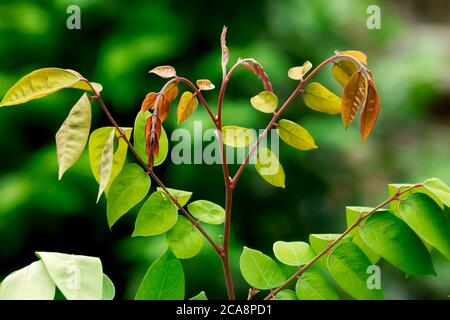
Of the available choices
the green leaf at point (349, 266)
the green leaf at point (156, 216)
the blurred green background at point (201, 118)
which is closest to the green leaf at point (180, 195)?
the green leaf at point (156, 216)

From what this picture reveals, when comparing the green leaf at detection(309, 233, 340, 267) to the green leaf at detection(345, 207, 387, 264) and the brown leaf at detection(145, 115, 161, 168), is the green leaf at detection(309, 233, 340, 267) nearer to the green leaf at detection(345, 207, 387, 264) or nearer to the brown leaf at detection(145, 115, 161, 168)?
the green leaf at detection(345, 207, 387, 264)

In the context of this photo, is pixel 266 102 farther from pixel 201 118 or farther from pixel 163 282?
pixel 201 118

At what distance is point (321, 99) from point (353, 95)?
0.18ft

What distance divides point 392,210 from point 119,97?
1283 mm

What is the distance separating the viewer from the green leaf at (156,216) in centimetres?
45

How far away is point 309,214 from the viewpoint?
1.99m

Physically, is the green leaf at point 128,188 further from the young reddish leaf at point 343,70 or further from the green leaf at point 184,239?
the young reddish leaf at point 343,70

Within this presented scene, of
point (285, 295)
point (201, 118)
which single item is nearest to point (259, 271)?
point (285, 295)

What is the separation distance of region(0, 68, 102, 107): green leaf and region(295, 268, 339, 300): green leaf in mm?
220

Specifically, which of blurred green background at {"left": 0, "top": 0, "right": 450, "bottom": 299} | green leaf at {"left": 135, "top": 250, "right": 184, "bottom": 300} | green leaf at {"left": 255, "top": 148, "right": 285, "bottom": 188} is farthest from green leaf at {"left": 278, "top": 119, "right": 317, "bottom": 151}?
blurred green background at {"left": 0, "top": 0, "right": 450, "bottom": 299}

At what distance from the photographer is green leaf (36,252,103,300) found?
39cm

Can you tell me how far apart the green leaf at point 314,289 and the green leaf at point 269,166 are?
8 centimetres

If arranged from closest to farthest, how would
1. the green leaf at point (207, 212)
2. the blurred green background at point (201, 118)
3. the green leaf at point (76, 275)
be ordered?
the green leaf at point (76, 275)
the green leaf at point (207, 212)
the blurred green background at point (201, 118)
